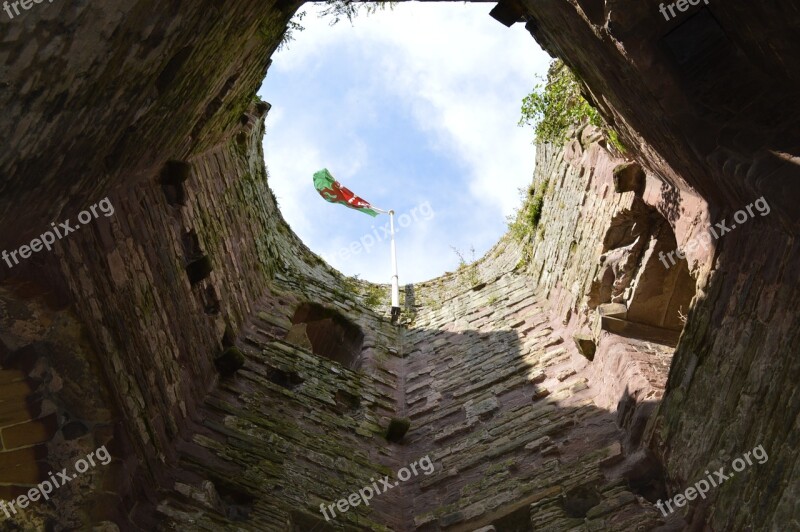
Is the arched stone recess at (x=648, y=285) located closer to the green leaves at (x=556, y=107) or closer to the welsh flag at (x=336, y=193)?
the green leaves at (x=556, y=107)

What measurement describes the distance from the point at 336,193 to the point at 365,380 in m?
9.59

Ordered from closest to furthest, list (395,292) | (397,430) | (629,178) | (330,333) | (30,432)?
(30,432) → (629,178) → (397,430) → (330,333) → (395,292)

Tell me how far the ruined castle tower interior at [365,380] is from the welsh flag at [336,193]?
8672 millimetres

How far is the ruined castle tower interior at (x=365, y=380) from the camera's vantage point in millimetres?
3811

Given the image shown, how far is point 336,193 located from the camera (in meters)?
17.6

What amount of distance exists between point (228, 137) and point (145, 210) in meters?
3.21

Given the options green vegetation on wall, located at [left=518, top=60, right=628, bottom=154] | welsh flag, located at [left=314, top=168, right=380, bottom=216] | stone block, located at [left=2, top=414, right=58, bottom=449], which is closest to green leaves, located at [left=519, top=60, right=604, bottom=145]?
green vegetation on wall, located at [left=518, top=60, right=628, bottom=154]

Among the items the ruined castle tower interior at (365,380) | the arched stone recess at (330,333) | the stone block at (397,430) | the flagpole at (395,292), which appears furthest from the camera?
the flagpole at (395,292)

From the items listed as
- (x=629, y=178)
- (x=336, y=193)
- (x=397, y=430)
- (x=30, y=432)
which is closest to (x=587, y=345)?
(x=629, y=178)

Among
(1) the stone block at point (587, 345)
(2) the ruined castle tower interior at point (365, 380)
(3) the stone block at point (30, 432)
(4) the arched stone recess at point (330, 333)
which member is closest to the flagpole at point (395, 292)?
(4) the arched stone recess at point (330, 333)

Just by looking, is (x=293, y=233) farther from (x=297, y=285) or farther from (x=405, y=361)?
(x=405, y=361)

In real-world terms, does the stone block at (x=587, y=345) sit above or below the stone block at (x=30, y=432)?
above

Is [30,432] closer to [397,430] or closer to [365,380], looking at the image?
[397,430]

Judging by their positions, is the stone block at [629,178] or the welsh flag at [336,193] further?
the welsh flag at [336,193]
